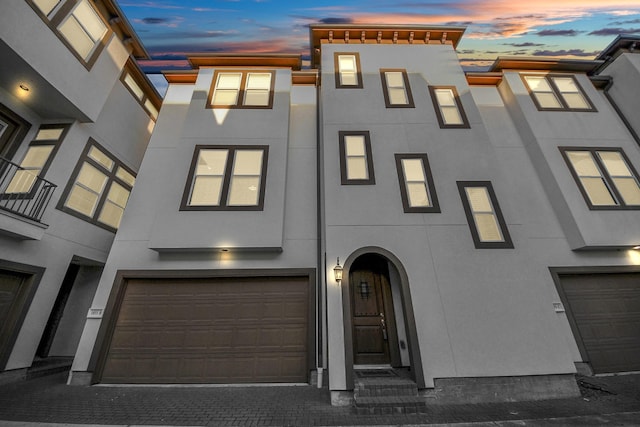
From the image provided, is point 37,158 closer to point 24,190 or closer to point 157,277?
point 24,190

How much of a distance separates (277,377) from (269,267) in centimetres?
256

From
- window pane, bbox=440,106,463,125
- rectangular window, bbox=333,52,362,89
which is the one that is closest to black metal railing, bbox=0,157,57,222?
rectangular window, bbox=333,52,362,89

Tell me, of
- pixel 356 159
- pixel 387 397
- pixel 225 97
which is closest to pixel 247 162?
pixel 225 97

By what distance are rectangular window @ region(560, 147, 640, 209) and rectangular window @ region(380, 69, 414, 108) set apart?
200 inches

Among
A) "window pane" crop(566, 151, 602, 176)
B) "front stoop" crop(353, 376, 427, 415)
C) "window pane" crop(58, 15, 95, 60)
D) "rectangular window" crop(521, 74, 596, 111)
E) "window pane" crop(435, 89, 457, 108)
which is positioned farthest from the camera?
"rectangular window" crop(521, 74, 596, 111)

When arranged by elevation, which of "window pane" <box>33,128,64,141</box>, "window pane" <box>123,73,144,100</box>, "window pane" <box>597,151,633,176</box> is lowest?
"window pane" <box>597,151,633,176</box>

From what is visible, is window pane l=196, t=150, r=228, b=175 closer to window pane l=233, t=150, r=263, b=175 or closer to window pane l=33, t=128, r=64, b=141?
window pane l=233, t=150, r=263, b=175

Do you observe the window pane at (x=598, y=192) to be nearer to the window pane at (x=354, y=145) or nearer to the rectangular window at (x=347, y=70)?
the window pane at (x=354, y=145)

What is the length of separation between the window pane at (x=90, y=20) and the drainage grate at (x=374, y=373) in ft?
39.4

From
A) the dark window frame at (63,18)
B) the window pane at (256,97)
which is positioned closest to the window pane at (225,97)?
the window pane at (256,97)

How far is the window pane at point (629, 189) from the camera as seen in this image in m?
7.04

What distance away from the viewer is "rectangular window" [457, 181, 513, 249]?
5844 millimetres

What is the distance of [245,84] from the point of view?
877cm

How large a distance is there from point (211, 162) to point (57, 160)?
4208mm
